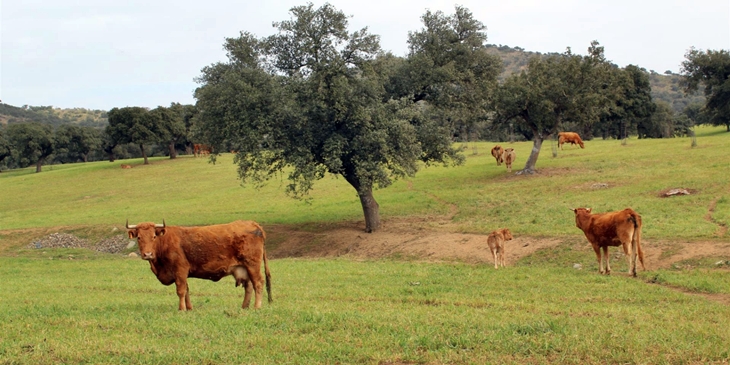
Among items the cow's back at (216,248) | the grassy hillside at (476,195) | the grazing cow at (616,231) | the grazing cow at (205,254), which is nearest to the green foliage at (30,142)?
the grassy hillside at (476,195)

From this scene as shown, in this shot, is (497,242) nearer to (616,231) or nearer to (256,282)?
(616,231)

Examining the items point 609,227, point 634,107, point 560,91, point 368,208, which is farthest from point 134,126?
point 609,227

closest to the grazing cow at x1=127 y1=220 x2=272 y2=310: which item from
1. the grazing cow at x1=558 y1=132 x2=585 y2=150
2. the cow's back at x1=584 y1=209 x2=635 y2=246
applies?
the cow's back at x1=584 y1=209 x2=635 y2=246

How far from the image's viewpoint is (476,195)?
34688 millimetres

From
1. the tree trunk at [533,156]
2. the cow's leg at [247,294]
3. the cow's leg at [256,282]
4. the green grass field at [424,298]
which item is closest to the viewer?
the green grass field at [424,298]

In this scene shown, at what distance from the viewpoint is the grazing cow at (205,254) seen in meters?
12.2

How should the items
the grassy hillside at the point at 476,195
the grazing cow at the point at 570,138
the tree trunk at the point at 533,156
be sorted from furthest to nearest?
the grazing cow at the point at 570,138, the tree trunk at the point at 533,156, the grassy hillside at the point at 476,195

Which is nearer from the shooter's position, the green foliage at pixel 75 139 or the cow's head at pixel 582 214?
the cow's head at pixel 582 214

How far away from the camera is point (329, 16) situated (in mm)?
26906

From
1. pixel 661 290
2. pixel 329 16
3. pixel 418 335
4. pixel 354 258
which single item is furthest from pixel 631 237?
pixel 329 16

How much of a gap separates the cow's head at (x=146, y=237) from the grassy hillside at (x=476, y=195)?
52.2ft

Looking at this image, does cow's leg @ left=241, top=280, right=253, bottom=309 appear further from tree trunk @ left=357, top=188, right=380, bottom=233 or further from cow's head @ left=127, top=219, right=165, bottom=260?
tree trunk @ left=357, top=188, right=380, bottom=233

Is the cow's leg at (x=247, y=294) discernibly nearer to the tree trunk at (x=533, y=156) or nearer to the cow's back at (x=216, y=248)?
the cow's back at (x=216, y=248)

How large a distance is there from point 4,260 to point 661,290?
86.4 feet
